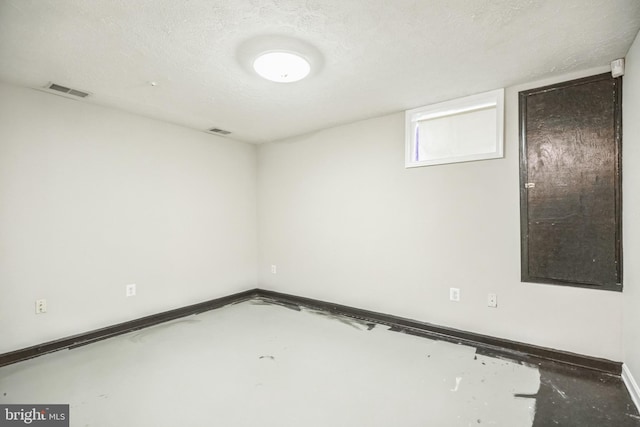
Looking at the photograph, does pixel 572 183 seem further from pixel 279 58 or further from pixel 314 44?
pixel 279 58

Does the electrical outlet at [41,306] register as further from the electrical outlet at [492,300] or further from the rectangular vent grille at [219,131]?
the electrical outlet at [492,300]

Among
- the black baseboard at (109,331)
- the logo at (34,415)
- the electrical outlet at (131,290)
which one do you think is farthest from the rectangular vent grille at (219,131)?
the logo at (34,415)

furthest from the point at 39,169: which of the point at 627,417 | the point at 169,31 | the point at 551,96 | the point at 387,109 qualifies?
the point at 627,417

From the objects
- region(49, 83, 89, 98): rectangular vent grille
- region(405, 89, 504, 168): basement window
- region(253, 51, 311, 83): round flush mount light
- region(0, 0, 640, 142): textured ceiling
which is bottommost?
region(405, 89, 504, 168): basement window

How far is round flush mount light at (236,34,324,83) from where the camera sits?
1834 mm

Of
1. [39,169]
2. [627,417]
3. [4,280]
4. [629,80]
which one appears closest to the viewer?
[627,417]

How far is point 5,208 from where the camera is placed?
2.34 metres

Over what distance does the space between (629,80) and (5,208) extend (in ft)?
15.2

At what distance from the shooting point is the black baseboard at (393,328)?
2.26m

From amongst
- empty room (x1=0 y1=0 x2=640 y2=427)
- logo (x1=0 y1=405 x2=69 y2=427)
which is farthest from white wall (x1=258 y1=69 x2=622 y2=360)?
logo (x1=0 y1=405 x2=69 y2=427)

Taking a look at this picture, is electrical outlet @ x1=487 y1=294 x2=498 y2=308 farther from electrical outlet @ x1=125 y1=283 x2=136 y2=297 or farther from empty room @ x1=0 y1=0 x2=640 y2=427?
electrical outlet @ x1=125 y1=283 x2=136 y2=297

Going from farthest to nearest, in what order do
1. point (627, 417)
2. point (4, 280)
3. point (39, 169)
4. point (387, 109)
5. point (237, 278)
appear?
1. point (237, 278)
2. point (387, 109)
3. point (39, 169)
4. point (4, 280)
5. point (627, 417)

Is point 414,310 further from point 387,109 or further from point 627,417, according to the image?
point 387,109

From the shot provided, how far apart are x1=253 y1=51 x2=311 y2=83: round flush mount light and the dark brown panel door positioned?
6.07 ft
